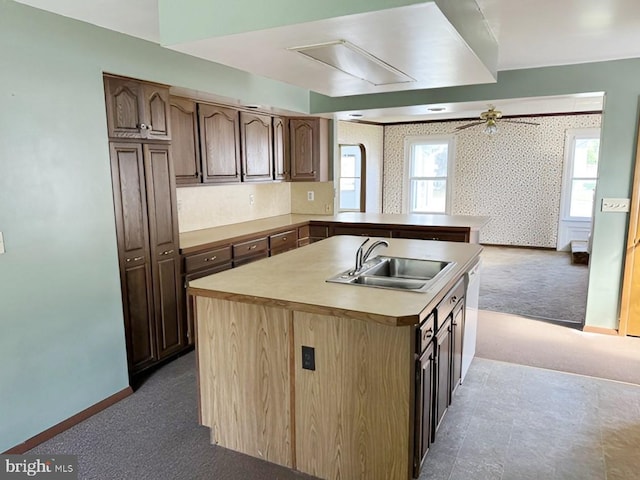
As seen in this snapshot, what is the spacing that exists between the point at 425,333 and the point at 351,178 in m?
7.11

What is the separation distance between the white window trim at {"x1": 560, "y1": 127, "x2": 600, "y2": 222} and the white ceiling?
4.25 meters

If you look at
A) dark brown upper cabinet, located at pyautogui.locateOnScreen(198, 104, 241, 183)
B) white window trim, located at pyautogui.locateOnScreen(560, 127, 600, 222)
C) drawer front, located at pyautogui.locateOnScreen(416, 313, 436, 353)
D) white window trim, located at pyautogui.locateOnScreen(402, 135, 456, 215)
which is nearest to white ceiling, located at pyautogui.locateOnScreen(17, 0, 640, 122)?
dark brown upper cabinet, located at pyautogui.locateOnScreen(198, 104, 241, 183)

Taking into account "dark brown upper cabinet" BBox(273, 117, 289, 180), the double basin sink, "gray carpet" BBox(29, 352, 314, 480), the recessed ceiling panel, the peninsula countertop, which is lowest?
"gray carpet" BBox(29, 352, 314, 480)

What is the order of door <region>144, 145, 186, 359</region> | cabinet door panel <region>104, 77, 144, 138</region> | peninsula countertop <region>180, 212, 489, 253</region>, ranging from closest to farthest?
cabinet door panel <region>104, 77, 144, 138</region>
door <region>144, 145, 186, 359</region>
peninsula countertop <region>180, 212, 489, 253</region>

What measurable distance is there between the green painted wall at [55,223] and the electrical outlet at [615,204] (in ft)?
12.3

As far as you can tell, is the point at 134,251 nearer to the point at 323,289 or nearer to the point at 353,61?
the point at 323,289

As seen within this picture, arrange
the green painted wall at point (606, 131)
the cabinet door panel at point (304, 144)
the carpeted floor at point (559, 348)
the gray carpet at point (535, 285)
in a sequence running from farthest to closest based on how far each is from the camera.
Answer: the cabinet door panel at point (304, 144) → the gray carpet at point (535, 285) → the green painted wall at point (606, 131) → the carpeted floor at point (559, 348)

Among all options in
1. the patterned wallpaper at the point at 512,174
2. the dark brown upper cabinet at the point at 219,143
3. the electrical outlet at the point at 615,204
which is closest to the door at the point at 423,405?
the dark brown upper cabinet at the point at 219,143

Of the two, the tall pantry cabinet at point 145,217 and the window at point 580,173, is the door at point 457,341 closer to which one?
the tall pantry cabinet at point 145,217

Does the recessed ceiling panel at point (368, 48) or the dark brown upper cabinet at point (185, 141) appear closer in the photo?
the recessed ceiling panel at point (368, 48)

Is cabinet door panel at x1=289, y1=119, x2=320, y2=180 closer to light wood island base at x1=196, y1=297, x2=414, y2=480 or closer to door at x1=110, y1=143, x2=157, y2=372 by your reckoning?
door at x1=110, y1=143, x2=157, y2=372

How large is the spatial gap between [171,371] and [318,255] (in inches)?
55.6

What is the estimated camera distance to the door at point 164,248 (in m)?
3.07

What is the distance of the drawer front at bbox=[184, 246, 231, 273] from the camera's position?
11.3ft
